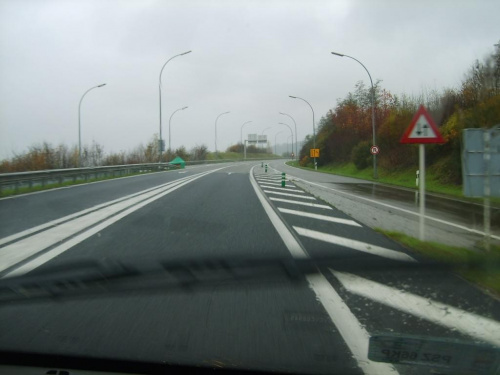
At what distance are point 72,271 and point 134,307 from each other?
1796 mm

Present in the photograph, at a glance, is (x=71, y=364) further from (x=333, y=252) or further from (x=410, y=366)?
(x=333, y=252)

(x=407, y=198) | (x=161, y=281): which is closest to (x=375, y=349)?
(x=161, y=281)

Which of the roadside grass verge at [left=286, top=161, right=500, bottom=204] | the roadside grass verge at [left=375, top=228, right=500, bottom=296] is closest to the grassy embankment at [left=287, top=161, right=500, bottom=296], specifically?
the roadside grass verge at [left=375, top=228, right=500, bottom=296]

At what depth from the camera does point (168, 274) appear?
6.00 meters

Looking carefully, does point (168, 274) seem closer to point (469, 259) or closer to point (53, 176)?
point (469, 259)

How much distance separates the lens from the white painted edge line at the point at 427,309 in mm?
4203

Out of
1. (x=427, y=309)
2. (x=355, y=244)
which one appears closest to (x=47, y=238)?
(x=355, y=244)

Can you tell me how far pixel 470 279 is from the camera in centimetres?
598

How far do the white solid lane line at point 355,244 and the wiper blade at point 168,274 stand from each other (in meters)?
0.38

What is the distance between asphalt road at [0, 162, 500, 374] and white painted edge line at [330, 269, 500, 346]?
11 mm

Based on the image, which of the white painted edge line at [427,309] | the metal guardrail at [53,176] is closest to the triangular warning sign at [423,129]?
the white painted edge line at [427,309]

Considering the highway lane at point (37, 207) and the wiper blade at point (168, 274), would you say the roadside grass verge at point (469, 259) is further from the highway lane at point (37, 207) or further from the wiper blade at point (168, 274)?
the highway lane at point (37, 207)

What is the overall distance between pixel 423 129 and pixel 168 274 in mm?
5366

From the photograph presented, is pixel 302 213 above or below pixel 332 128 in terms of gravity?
below
